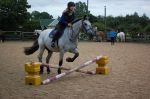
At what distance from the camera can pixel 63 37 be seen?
13258 millimetres

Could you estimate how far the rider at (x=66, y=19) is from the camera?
13.1 metres

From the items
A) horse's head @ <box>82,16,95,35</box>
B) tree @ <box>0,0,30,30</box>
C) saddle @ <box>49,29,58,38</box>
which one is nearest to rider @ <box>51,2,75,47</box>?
saddle @ <box>49,29,58,38</box>

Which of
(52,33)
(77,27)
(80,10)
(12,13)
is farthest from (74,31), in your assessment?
(80,10)

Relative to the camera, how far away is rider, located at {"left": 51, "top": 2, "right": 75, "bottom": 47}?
13109mm

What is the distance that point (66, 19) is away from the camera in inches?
519

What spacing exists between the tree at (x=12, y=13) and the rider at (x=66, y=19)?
5019 centimetres

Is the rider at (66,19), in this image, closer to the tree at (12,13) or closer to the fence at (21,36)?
the fence at (21,36)

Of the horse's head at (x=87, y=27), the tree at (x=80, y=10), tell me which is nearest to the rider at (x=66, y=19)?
the horse's head at (x=87, y=27)

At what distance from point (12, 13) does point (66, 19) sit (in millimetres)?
50672

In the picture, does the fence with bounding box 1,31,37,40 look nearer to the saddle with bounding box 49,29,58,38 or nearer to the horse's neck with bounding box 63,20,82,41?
the saddle with bounding box 49,29,58,38

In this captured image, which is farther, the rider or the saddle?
the saddle

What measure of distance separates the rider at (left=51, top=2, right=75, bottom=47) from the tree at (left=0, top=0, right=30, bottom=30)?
165 ft

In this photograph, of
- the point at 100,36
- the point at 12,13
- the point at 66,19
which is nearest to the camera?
the point at 66,19

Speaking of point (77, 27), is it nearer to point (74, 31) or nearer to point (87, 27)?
point (74, 31)
